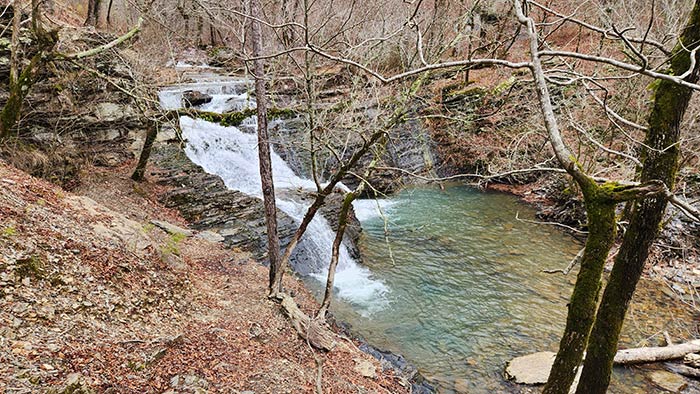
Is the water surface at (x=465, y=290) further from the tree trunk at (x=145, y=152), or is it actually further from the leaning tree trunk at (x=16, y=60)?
the tree trunk at (x=145, y=152)

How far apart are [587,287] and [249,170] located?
39.0 feet

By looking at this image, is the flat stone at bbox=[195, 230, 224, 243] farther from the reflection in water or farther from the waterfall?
the reflection in water

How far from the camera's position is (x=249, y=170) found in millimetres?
13555

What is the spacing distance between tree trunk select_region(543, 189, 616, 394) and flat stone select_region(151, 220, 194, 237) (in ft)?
26.6

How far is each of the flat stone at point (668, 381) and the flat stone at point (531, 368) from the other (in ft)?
4.90

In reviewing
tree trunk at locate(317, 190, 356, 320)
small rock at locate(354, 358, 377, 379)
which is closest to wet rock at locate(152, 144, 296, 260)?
tree trunk at locate(317, 190, 356, 320)

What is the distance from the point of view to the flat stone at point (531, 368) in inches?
247

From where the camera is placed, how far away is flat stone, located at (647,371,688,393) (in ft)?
20.0

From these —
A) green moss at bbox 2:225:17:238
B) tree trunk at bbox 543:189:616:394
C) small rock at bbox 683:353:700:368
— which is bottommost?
small rock at bbox 683:353:700:368

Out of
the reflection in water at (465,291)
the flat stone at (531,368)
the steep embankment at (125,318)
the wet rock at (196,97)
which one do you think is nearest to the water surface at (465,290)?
the reflection in water at (465,291)

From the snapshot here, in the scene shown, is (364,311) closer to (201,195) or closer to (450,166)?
(201,195)

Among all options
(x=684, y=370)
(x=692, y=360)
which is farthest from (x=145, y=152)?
(x=692, y=360)

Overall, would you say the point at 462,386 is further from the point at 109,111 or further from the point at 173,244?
the point at 109,111

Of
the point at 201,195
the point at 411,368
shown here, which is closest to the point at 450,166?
the point at 201,195
